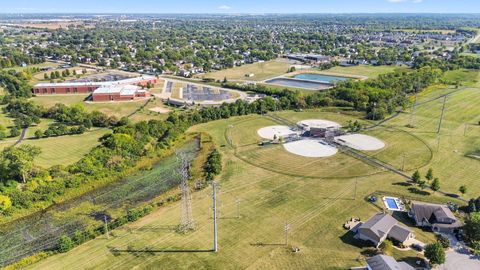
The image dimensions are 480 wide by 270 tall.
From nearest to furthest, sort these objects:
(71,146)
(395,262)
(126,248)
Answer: (395,262) → (126,248) → (71,146)

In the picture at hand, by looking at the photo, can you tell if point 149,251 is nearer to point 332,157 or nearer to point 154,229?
point 154,229

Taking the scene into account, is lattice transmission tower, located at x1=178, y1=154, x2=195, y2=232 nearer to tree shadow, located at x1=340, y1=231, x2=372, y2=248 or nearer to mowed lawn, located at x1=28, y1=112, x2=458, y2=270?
mowed lawn, located at x1=28, y1=112, x2=458, y2=270

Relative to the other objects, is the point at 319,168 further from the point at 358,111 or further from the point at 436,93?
the point at 436,93

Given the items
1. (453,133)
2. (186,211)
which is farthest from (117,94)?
(453,133)

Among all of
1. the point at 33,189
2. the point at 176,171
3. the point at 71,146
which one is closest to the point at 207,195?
the point at 176,171

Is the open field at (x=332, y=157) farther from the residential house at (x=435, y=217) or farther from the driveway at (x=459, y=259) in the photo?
the driveway at (x=459, y=259)

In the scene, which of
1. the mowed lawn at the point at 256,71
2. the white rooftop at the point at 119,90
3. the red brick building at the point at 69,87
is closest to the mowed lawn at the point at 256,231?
the white rooftop at the point at 119,90
